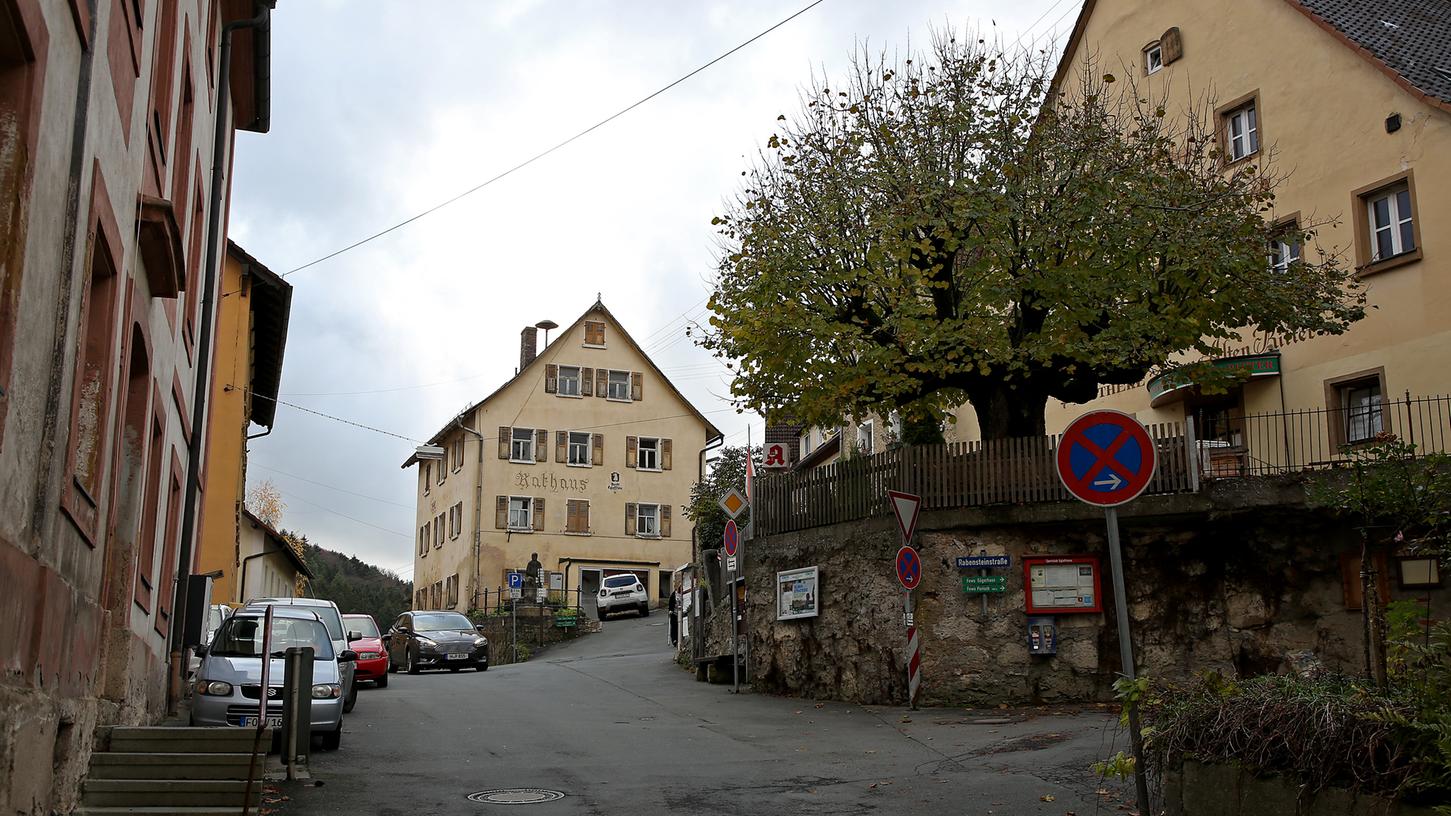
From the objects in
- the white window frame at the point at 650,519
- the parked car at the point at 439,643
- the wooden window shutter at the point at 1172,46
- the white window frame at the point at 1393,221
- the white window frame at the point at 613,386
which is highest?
the wooden window shutter at the point at 1172,46

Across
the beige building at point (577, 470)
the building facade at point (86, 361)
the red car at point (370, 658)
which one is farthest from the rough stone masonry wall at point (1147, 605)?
the beige building at point (577, 470)

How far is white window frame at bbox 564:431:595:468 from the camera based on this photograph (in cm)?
5875

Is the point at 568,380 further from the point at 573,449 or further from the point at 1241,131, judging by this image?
the point at 1241,131

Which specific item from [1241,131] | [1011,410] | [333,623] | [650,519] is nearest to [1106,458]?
[1011,410]

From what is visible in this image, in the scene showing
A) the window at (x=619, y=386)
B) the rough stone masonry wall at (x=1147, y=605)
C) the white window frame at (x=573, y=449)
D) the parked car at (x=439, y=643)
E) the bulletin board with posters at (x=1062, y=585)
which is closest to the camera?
the rough stone masonry wall at (x=1147, y=605)

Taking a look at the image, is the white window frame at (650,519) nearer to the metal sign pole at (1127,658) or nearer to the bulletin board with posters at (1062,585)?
the bulletin board with posters at (1062,585)

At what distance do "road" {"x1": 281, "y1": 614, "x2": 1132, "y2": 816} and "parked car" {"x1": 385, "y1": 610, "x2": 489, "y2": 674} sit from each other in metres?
9.20

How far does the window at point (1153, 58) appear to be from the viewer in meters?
28.7

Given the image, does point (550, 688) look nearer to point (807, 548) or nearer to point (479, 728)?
point (807, 548)

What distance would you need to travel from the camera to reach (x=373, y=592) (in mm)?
95312

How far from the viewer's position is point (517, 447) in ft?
190

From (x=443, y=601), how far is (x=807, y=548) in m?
43.9

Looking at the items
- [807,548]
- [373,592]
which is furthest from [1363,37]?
[373,592]

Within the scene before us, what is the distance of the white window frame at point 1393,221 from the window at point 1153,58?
21.0 ft
